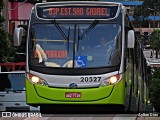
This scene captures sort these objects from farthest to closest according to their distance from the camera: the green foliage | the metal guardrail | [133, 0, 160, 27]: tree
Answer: [133, 0, 160, 27]: tree → the green foliage → the metal guardrail

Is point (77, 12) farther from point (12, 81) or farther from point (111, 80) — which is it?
point (12, 81)

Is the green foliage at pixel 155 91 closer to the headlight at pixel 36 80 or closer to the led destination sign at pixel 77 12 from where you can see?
the led destination sign at pixel 77 12

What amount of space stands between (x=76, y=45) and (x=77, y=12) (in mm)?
983

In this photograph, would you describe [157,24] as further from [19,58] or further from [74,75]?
[74,75]

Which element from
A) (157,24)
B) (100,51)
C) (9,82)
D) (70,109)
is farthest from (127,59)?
(157,24)

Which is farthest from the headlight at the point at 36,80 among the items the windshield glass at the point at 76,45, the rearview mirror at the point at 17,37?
the rearview mirror at the point at 17,37

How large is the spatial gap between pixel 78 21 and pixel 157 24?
130 meters

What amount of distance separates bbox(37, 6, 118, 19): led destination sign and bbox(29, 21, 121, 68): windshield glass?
26 cm

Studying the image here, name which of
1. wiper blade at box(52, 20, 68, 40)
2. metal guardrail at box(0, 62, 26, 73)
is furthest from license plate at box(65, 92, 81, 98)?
metal guardrail at box(0, 62, 26, 73)

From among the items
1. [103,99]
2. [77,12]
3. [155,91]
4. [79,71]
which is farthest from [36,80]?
[155,91]

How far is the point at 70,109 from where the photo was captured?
46.9ft

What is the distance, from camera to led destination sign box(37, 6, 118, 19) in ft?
47.1

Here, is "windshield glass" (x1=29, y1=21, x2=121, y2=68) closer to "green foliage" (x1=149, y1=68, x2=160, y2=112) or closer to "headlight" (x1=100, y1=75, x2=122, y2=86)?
"headlight" (x1=100, y1=75, x2=122, y2=86)

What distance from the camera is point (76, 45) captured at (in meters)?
14.0
